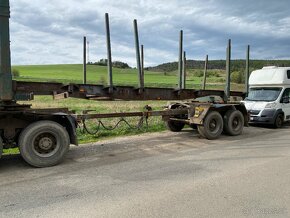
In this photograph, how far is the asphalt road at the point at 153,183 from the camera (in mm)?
4930

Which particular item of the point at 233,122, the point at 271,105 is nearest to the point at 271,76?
the point at 271,105

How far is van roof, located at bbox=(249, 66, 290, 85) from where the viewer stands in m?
15.1

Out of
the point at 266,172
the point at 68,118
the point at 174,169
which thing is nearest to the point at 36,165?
the point at 68,118

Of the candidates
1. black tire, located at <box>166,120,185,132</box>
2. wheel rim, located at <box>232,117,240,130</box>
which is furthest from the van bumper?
black tire, located at <box>166,120,185,132</box>

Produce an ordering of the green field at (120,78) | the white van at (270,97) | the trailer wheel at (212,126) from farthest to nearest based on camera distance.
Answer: the green field at (120,78), the white van at (270,97), the trailer wheel at (212,126)

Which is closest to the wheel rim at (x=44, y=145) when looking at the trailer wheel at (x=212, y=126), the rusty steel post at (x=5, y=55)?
the rusty steel post at (x=5, y=55)

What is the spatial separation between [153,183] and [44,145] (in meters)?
2.89

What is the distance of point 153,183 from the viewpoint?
6.21m

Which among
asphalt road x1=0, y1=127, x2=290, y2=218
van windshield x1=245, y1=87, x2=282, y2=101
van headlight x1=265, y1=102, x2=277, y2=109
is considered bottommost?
asphalt road x1=0, y1=127, x2=290, y2=218

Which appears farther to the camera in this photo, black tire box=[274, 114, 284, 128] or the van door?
the van door

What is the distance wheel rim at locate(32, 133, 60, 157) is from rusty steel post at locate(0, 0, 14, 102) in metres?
1.11

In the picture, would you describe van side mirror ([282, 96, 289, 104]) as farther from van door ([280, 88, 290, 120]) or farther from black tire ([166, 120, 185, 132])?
black tire ([166, 120, 185, 132])

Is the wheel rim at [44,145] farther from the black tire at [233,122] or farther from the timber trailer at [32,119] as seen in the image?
the black tire at [233,122]

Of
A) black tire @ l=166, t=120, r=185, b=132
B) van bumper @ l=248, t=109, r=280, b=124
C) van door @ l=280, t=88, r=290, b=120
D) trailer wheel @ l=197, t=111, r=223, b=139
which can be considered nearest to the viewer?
trailer wheel @ l=197, t=111, r=223, b=139
